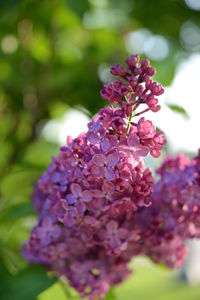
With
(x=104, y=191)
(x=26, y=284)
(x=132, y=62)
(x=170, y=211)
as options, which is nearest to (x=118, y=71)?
(x=132, y=62)

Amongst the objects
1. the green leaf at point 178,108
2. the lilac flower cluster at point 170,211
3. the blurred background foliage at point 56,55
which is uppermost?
the blurred background foliage at point 56,55

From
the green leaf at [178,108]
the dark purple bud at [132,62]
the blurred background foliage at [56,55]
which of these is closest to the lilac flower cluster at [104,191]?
the dark purple bud at [132,62]

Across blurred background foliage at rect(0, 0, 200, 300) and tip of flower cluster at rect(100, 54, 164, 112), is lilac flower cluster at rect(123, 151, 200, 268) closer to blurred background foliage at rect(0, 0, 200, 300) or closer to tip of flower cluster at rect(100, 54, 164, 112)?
tip of flower cluster at rect(100, 54, 164, 112)

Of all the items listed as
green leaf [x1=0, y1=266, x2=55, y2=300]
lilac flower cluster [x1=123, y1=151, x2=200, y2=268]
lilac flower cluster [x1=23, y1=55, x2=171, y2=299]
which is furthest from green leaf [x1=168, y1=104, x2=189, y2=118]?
green leaf [x1=0, y1=266, x2=55, y2=300]

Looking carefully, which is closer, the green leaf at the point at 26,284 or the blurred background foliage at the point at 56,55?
the green leaf at the point at 26,284

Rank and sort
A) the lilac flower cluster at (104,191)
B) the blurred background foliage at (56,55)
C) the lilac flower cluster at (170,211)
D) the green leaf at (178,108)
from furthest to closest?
1. the blurred background foliage at (56,55)
2. the green leaf at (178,108)
3. the lilac flower cluster at (170,211)
4. the lilac flower cluster at (104,191)

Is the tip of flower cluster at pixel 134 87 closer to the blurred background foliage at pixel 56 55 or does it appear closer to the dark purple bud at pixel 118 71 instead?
the dark purple bud at pixel 118 71

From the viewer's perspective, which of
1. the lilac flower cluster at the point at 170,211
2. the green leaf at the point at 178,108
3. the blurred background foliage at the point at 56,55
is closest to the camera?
the lilac flower cluster at the point at 170,211

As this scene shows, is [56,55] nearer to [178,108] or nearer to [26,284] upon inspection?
[178,108]
